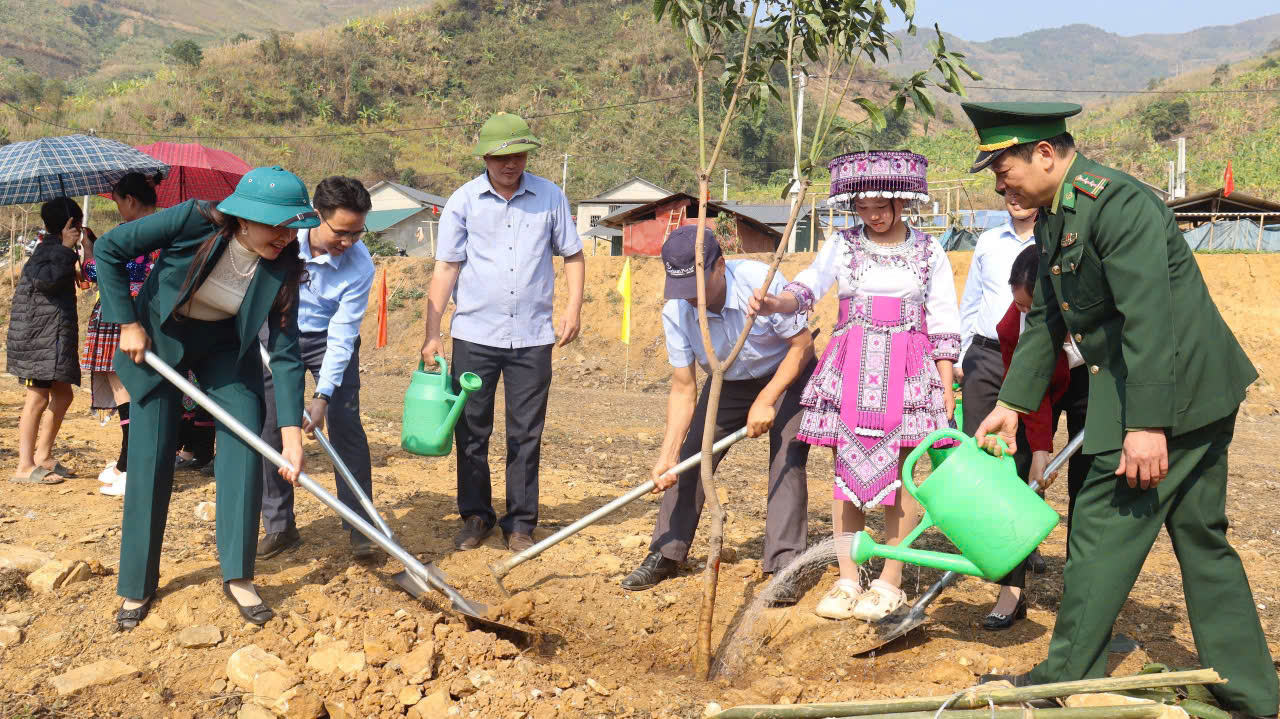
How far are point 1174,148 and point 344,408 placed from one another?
139ft

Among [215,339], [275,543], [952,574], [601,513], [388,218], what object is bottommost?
[275,543]

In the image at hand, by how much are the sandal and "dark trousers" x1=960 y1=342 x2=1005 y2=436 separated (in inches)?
187

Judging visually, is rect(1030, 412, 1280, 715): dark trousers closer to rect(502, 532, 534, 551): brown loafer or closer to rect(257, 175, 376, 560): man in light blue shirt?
rect(502, 532, 534, 551): brown loafer

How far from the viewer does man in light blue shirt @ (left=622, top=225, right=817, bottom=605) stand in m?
3.53

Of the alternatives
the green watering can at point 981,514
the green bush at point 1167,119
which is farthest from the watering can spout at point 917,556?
the green bush at point 1167,119

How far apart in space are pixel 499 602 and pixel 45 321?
3.19 m

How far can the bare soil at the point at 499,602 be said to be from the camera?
9.77 feet

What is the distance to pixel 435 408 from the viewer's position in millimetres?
3906

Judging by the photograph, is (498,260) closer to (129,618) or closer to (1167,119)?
(129,618)

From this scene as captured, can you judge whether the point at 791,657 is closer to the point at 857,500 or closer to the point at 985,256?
the point at 857,500

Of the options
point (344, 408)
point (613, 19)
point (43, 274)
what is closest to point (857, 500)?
point (344, 408)

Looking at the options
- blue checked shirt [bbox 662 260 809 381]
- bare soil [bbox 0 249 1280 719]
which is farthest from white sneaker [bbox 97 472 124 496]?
blue checked shirt [bbox 662 260 809 381]

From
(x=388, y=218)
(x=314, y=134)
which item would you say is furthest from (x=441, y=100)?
(x=388, y=218)

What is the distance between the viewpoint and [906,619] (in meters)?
3.38
